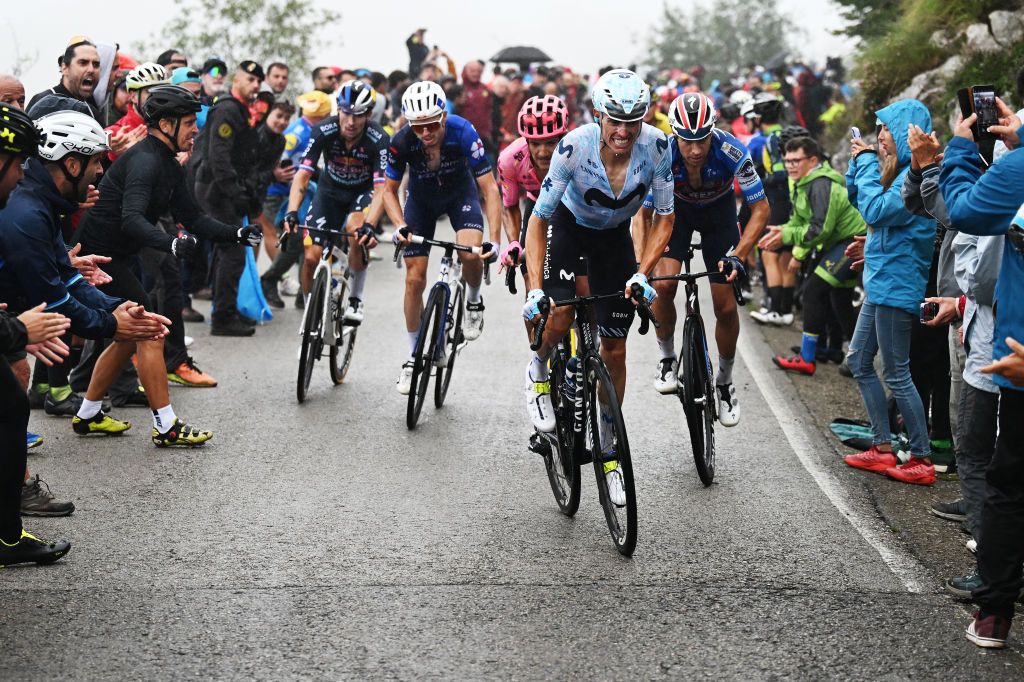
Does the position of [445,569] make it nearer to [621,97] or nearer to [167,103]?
[621,97]

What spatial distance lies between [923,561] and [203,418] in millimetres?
5248

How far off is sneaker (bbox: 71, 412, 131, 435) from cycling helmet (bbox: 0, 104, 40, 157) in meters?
3.17

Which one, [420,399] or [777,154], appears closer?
[420,399]

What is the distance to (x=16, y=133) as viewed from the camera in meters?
5.54

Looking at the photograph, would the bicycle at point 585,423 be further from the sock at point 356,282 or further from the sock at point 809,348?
the sock at point 809,348

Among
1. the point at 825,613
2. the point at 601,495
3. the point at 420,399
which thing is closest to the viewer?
the point at 825,613

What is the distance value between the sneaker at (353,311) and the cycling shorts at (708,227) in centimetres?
278

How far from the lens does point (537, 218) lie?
22.5ft

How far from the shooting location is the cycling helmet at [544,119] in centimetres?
847

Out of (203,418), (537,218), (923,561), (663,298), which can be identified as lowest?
(203,418)

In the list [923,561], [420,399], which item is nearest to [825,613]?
[923,561]

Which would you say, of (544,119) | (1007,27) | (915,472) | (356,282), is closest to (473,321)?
(356,282)

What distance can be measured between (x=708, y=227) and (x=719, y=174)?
0.49 metres

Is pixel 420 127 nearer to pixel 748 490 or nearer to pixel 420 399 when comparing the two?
pixel 420 399
